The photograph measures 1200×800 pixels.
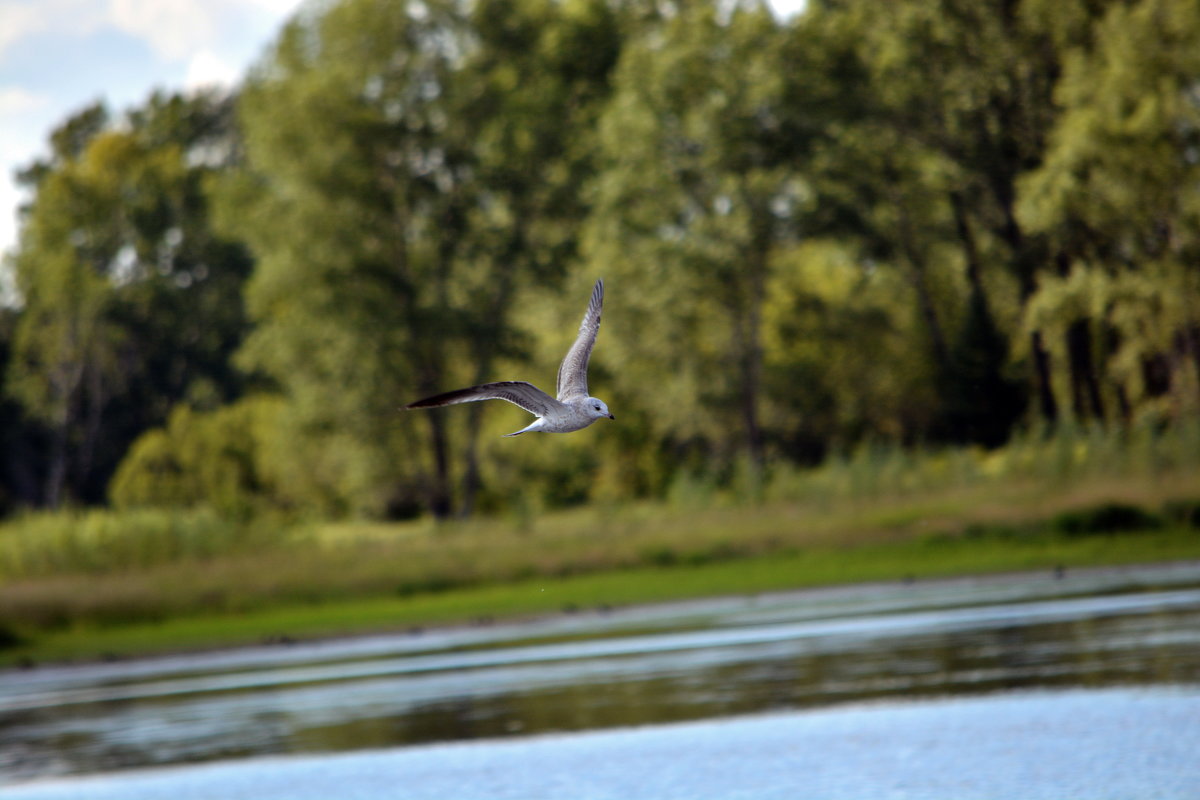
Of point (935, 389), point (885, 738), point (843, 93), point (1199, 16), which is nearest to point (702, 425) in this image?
point (935, 389)

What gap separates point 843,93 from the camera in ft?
159

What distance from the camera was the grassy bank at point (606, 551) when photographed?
106 ft

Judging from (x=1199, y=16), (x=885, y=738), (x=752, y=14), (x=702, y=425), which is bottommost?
(x=885, y=738)

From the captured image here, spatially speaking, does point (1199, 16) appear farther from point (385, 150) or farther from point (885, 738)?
point (885, 738)

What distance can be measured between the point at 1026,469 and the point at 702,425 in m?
17.1

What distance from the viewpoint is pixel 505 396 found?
24.1 ft

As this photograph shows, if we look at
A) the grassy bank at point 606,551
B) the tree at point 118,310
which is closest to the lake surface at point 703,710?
the grassy bank at point 606,551

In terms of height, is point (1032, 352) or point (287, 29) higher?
point (287, 29)

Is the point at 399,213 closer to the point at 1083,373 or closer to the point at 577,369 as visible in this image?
the point at 1083,373

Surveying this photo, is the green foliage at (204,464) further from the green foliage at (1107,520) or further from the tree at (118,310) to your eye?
the green foliage at (1107,520)

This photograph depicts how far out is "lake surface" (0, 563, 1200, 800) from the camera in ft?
50.4

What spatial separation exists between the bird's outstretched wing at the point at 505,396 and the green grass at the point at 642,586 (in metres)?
24.0

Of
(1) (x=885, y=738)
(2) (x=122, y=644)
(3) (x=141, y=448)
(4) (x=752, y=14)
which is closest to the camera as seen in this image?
(1) (x=885, y=738)

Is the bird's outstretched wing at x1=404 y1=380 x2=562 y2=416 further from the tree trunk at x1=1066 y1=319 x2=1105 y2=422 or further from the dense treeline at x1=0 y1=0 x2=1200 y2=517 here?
the tree trunk at x1=1066 y1=319 x2=1105 y2=422
